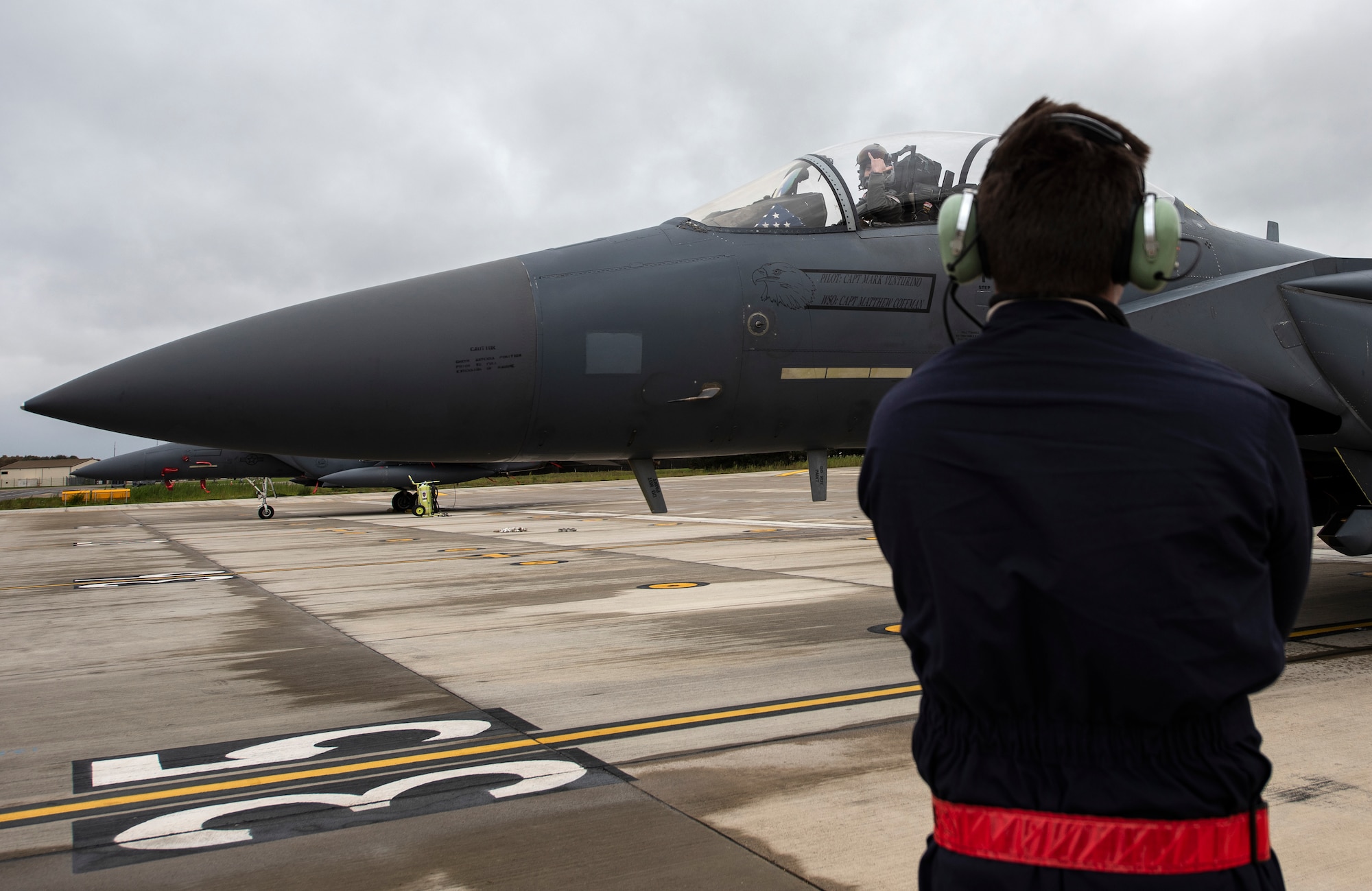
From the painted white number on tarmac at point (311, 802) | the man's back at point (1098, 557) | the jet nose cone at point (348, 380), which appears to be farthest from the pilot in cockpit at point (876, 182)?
the man's back at point (1098, 557)

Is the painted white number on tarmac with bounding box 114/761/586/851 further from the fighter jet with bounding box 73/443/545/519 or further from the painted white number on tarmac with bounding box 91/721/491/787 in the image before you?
the fighter jet with bounding box 73/443/545/519

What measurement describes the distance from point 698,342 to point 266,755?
3018 millimetres

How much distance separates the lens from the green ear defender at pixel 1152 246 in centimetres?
162

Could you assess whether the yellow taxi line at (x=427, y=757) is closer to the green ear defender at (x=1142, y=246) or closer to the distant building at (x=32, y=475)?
the green ear defender at (x=1142, y=246)

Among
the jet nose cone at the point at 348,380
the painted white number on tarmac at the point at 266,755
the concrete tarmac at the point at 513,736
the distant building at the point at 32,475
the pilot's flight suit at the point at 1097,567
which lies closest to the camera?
the pilot's flight suit at the point at 1097,567

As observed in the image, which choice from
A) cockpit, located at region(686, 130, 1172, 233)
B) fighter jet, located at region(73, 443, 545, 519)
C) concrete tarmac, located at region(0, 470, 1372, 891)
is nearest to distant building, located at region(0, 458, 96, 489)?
fighter jet, located at region(73, 443, 545, 519)

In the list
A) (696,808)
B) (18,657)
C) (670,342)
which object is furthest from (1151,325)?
(18,657)

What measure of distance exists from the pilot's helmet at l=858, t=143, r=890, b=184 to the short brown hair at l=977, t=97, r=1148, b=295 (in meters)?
4.20

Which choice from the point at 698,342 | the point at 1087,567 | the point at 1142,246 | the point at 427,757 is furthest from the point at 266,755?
the point at 1142,246

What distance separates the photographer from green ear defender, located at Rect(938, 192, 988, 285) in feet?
5.81

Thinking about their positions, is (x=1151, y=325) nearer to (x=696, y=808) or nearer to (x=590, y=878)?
(x=696, y=808)

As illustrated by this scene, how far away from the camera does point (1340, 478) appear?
7164mm

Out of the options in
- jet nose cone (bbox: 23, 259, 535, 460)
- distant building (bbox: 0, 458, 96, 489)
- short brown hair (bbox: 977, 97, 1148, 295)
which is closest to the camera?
short brown hair (bbox: 977, 97, 1148, 295)

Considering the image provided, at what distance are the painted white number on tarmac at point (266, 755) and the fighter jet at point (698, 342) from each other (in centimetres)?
151
